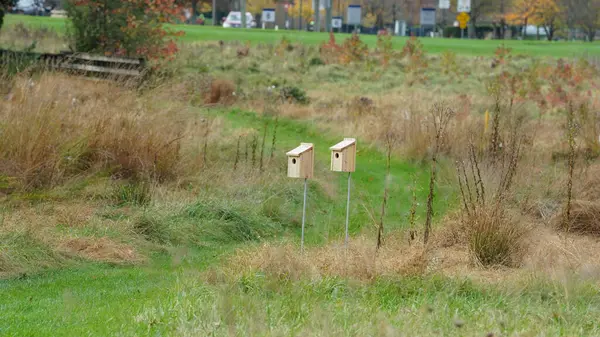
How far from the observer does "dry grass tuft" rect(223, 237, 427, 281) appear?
8742 millimetres

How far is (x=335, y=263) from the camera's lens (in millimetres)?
8953

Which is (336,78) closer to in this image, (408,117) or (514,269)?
(408,117)

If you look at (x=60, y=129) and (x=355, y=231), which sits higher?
(x=60, y=129)

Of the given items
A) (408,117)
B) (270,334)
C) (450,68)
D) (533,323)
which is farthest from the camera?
(450,68)

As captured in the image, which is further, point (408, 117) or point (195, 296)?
point (408, 117)

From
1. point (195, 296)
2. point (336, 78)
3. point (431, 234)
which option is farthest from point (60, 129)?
point (336, 78)

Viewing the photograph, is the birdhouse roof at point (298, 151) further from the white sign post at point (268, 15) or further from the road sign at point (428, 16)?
the white sign post at point (268, 15)

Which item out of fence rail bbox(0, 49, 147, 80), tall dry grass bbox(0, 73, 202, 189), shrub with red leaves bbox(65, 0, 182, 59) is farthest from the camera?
shrub with red leaves bbox(65, 0, 182, 59)

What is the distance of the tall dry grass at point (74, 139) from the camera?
41.2 ft

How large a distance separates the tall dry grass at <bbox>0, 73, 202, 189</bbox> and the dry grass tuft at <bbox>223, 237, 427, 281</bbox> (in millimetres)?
4028

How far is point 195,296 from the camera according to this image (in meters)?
7.91

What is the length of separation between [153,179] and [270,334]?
6.63 metres

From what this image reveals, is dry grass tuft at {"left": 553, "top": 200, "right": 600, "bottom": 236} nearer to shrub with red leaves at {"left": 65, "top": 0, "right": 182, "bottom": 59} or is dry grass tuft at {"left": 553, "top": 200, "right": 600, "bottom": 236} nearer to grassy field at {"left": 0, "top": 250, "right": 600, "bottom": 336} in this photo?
grassy field at {"left": 0, "top": 250, "right": 600, "bottom": 336}

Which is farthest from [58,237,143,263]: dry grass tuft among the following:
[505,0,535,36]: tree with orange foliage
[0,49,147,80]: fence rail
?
[505,0,535,36]: tree with orange foliage
